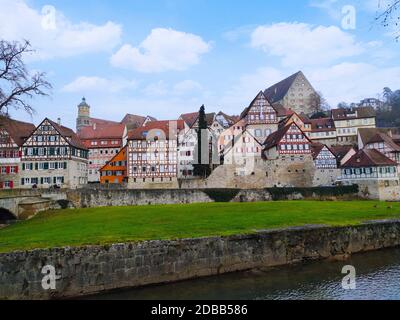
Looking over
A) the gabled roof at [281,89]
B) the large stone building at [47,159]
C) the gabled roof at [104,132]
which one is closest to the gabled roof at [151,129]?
the large stone building at [47,159]

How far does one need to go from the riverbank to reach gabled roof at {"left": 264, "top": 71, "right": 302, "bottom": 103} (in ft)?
275

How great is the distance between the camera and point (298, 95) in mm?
105312

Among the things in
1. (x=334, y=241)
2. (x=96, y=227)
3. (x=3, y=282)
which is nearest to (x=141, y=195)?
(x=96, y=227)

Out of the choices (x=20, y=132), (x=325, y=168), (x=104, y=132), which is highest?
(x=104, y=132)

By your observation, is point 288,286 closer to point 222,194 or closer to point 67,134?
point 222,194

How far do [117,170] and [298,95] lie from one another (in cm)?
6449

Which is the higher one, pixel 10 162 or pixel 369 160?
pixel 10 162

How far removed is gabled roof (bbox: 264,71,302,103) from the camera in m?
104

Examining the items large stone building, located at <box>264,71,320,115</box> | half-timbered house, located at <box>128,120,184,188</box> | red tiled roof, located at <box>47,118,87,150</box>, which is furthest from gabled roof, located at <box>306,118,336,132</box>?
red tiled roof, located at <box>47,118,87,150</box>

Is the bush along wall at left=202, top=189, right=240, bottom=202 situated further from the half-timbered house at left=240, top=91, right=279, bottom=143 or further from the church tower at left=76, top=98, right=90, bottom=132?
the church tower at left=76, top=98, right=90, bottom=132

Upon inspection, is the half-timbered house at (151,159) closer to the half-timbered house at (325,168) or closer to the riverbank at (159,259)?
the half-timbered house at (325,168)

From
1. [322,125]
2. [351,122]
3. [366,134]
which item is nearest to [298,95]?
[322,125]
